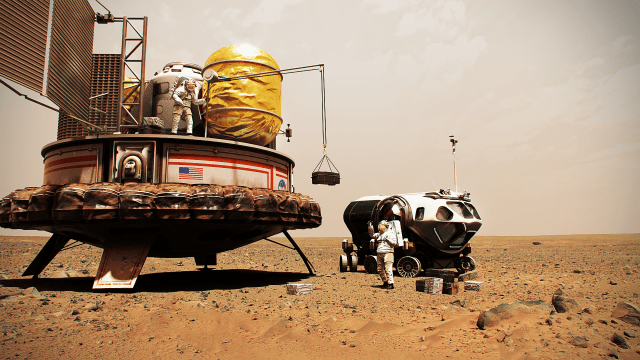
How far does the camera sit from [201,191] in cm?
709

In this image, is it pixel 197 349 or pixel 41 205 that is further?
pixel 41 205

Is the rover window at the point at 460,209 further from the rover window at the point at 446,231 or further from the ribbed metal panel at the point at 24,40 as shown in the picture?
the ribbed metal panel at the point at 24,40

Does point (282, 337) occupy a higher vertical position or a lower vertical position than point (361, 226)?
lower

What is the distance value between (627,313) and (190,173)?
684 cm

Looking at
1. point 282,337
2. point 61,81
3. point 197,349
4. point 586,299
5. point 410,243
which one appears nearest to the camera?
point 197,349

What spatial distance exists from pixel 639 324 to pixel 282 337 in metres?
4.27

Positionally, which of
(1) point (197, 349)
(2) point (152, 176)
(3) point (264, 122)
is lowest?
(1) point (197, 349)

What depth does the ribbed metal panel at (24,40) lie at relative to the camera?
6316 millimetres

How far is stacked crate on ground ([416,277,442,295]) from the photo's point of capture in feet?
26.0

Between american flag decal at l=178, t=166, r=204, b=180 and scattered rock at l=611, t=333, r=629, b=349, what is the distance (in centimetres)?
637

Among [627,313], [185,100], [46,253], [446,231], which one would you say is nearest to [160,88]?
[185,100]

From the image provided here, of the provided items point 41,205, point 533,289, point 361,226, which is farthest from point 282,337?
point 361,226

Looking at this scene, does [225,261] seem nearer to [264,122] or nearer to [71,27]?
[264,122]

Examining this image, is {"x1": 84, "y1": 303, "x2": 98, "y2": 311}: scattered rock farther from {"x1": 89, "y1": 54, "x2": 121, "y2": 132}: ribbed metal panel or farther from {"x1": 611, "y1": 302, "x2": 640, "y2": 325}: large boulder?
{"x1": 611, "y1": 302, "x2": 640, "y2": 325}: large boulder
